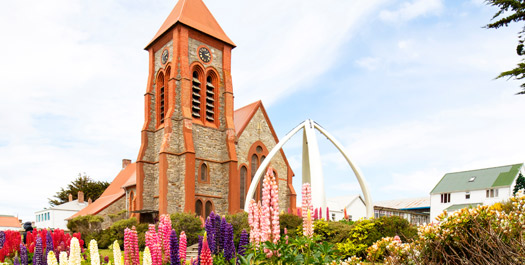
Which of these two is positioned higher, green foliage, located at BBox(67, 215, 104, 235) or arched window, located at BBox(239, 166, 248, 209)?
arched window, located at BBox(239, 166, 248, 209)

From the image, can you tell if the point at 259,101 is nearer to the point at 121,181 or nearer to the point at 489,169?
the point at 121,181

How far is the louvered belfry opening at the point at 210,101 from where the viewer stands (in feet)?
112

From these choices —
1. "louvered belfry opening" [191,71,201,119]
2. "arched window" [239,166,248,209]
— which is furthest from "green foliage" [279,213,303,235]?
"louvered belfry opening" [191,71,201,119]

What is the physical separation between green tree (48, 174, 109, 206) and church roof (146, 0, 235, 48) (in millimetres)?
32345

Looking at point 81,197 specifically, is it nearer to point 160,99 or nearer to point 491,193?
Result: point 160,99

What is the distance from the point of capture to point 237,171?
33.4 m

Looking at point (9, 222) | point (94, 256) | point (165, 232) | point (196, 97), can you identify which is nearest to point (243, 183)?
point (196, 97)

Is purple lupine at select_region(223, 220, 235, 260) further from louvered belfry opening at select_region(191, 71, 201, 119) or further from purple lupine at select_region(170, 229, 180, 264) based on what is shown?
louvered belfry opening at select_region(191, 71, 201, 119)

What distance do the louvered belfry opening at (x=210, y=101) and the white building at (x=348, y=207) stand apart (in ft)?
72.2

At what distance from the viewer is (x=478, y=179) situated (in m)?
48.7

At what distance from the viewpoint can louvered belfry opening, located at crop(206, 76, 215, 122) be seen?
34.1 m

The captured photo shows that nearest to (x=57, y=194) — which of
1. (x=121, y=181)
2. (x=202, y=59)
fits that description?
(x=121, y=181)

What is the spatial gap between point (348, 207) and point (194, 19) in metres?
29.4

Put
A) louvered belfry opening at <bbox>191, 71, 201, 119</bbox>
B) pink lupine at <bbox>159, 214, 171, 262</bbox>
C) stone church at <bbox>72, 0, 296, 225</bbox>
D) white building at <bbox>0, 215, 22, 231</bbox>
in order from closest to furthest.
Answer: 1. pink lupine at <bbox>159, 214, 171, 262</bbox>
2. stone church at <bbox>72, 0, 296, 225</bbox>
3. louvered belfry opening at <bbox>191, 71, 201, 119</bbox>
4. white building at <bbox>0, 215, 22, 231</bbox>
